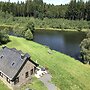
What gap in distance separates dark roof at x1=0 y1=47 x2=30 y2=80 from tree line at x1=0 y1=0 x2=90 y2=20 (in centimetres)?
12833

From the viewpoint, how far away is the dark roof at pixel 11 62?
46.5 meters

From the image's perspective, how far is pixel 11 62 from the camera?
4866cm

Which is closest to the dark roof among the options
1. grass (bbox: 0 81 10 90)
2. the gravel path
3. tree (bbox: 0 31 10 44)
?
grass (bbox: 0 81 10 90)

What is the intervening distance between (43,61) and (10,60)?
1625cm

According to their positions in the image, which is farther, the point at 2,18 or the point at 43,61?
the point at 2,18

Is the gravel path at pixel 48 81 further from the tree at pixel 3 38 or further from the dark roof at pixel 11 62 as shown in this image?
the tree at pixel 3 38

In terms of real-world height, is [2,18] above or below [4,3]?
below

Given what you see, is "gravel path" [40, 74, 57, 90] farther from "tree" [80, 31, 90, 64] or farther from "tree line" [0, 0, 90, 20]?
"tree line" [0, 0, 90, 20]

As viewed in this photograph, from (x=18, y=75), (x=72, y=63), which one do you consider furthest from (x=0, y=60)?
(x=72, y=63)

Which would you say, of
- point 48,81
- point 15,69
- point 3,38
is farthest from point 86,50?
point 15,69

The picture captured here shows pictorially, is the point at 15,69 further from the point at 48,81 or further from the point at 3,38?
the point at 3,38

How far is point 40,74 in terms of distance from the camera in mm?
52125

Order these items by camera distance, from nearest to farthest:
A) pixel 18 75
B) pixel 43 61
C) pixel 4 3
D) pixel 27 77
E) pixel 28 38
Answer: pixel 18 75, pixel 27 77, pixel 43 61, pixel 28 38, pixel 4 3

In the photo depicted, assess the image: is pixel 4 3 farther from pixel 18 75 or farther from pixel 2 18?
pixel 18 75
